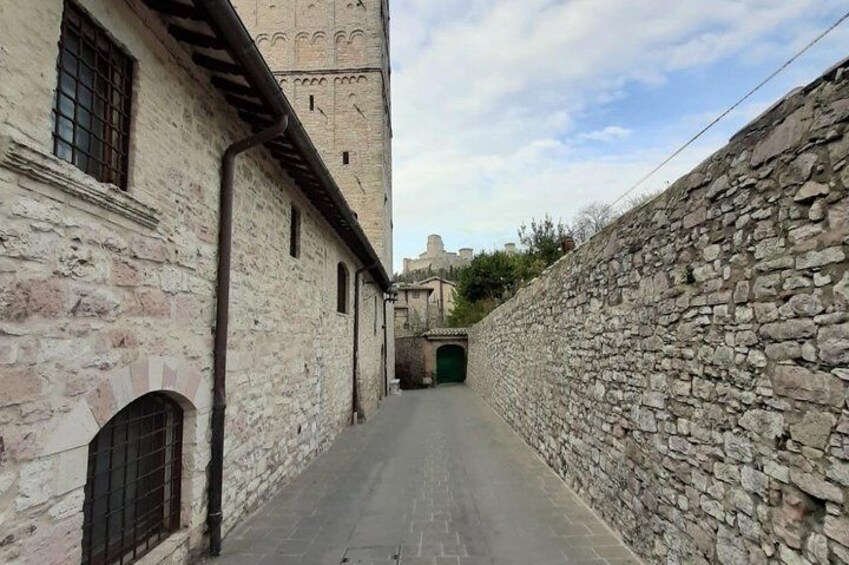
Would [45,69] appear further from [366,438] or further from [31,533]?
[366,438]

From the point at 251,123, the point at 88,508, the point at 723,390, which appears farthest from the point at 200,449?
the point at 723,390

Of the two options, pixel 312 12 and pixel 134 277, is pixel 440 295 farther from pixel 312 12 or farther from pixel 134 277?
pixel 134 277

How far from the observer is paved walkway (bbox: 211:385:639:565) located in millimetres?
4223

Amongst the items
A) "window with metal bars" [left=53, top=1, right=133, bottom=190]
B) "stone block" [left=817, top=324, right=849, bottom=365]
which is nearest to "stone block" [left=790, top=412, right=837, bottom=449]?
"stone block" [left=817, top=324, right=849, bottom=365]

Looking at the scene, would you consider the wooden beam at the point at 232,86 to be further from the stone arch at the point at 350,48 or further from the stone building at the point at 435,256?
the stone building at the point at 435,256

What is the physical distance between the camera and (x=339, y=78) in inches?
781

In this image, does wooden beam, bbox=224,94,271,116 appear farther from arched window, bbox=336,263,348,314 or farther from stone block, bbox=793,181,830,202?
arched window, bbox=336,263,348,314

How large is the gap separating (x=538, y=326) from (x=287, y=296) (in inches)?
160

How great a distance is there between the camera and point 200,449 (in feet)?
13.7

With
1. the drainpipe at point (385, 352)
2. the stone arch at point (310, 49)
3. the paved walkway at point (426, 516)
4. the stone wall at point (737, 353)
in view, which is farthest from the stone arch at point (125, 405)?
the stone arch at point (310, 49)

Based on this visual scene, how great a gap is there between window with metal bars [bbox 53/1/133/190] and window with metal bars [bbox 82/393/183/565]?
66.6 inches

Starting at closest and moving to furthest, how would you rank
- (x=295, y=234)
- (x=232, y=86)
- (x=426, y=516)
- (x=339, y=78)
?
(x=232, y=86) → (x=426, y=516) → (x=295, y=234) → (x=339, y=78)

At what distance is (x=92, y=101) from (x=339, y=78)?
18.3m

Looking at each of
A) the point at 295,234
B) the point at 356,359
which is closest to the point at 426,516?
the point at 295,234
